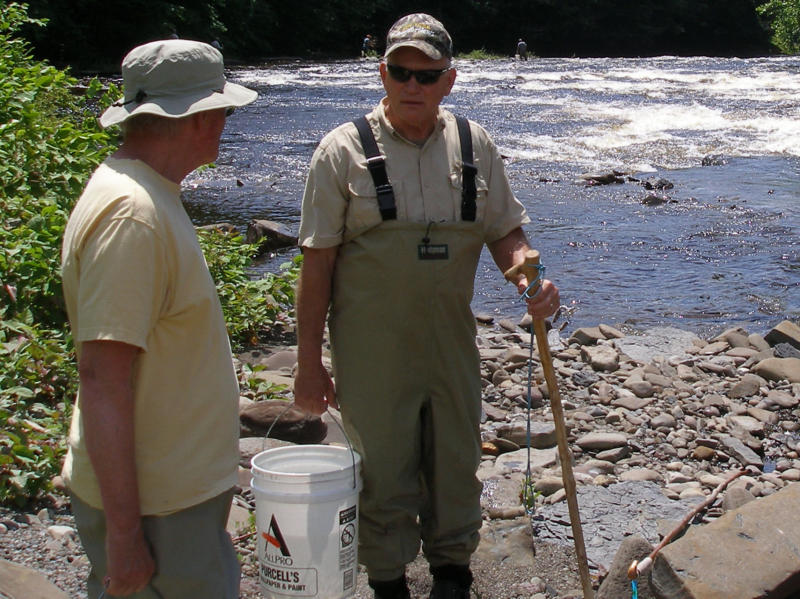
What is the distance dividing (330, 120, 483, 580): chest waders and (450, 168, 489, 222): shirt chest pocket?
0.07 feet

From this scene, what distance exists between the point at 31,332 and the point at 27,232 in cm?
83

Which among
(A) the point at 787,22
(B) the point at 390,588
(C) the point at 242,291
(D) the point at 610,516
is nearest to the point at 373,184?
(B) the point at 390,588

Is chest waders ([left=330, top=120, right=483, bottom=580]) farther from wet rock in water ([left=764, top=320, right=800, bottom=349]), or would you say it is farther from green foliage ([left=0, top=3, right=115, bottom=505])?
wet rock in water ([left=764, top=320, right=800, bottom=349])

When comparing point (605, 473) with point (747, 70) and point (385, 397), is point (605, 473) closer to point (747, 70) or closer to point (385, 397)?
point (385, 397)

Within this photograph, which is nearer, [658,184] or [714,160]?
[658,184]

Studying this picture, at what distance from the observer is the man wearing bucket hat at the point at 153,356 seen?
2.08m

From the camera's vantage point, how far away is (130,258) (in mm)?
2066

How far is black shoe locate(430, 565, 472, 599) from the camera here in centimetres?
338

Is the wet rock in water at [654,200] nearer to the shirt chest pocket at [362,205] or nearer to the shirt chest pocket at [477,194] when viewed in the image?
the shirt chest pocket at [477,194]

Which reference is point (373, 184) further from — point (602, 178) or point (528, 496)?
point (602, 178)

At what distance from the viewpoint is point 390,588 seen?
3.35 m

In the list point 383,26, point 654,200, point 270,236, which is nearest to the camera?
point 270,236

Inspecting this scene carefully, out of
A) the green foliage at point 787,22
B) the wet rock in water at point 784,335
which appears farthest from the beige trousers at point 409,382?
the green foliage at point 787,22

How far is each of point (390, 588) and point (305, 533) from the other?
64 centimetres
